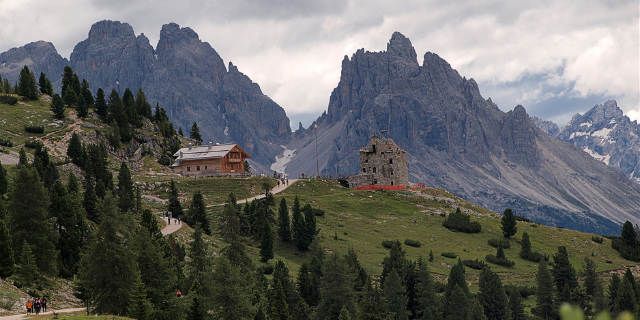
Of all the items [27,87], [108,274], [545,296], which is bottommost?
[545,296]

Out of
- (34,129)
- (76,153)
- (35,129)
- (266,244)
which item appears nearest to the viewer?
(266,244)

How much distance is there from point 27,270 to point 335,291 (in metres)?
33.5

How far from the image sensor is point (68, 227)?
76375 millimetres

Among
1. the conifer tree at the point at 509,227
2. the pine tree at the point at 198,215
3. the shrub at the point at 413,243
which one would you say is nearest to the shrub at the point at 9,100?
the pine tree at the point at 198,215

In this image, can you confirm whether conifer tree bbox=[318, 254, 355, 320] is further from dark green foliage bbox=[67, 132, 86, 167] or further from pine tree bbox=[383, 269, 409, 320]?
dark green foliage bbox=[67, 132, 86, 167]

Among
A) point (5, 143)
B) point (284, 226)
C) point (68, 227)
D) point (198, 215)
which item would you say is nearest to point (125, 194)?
point (198, 215)

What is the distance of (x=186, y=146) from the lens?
17412 cm

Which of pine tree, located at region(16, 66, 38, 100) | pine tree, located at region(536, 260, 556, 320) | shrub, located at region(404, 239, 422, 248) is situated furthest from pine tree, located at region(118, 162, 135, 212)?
pine tree, located at region(16, 66, 38, 100)

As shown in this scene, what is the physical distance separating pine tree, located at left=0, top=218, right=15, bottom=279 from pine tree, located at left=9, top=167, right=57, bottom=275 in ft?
16.0

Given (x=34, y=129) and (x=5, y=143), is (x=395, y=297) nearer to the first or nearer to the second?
(x=5, y=143)

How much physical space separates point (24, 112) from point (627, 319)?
159401 millimetres

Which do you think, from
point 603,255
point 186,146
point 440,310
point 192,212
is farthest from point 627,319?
point 186,146

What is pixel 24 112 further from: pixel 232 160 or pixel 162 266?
pixel 162 266

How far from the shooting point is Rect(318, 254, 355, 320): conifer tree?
3204 inches
